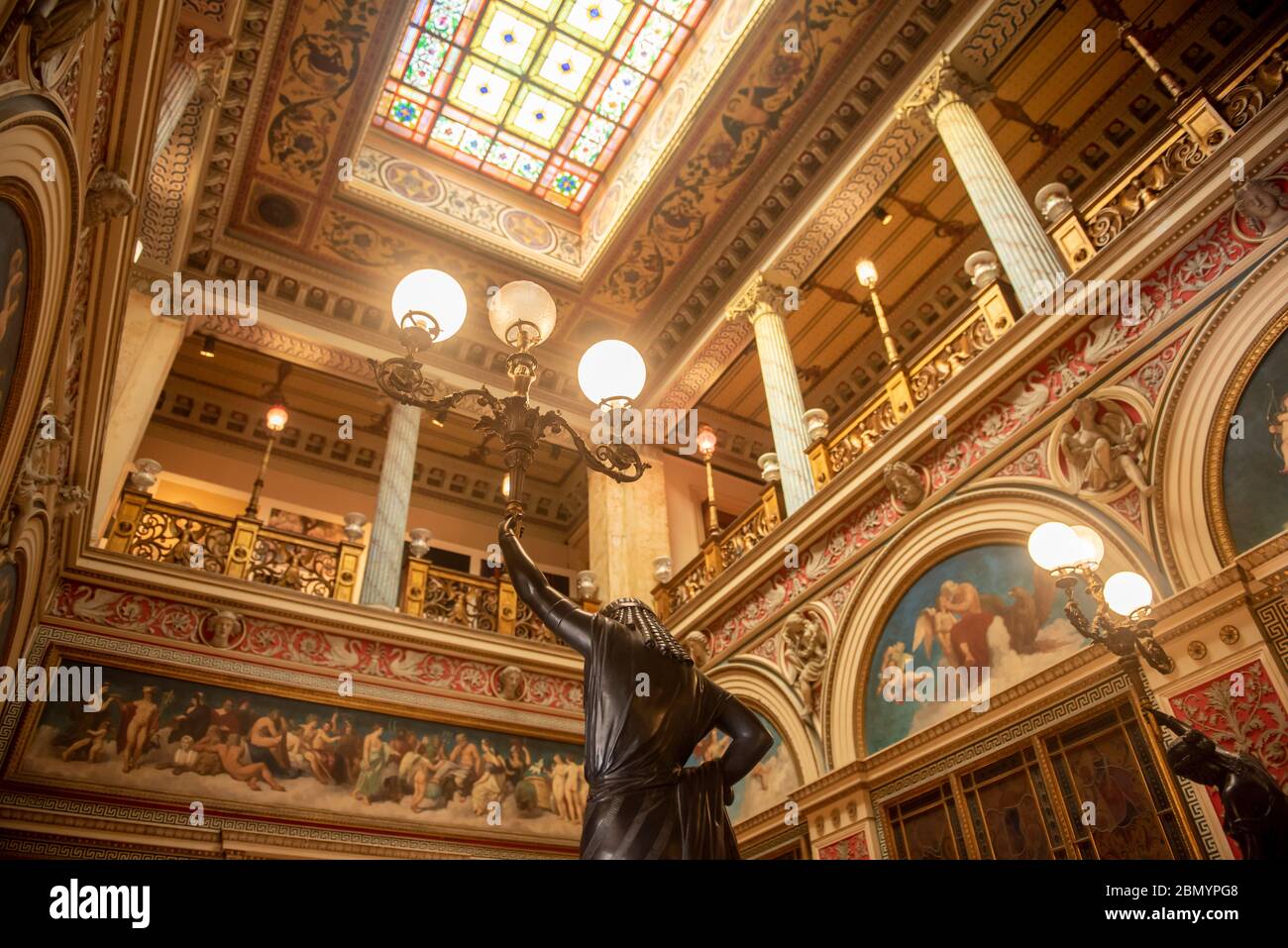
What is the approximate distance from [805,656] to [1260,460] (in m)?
3.73

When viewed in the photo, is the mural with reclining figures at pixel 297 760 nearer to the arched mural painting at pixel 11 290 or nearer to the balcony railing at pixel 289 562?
the balcony railing at pixel 289 562

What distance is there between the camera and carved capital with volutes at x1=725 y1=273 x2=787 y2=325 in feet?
32.2

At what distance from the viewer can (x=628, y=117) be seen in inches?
400

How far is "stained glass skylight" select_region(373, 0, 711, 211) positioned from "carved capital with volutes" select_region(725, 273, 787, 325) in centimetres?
247

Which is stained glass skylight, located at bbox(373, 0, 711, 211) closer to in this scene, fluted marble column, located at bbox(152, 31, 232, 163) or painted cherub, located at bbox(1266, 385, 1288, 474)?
fluted marble column, located at bbox(152, 31, 232, 163)

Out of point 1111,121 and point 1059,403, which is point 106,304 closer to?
point 1059,403

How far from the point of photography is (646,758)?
6.84 feet

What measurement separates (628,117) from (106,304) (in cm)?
691

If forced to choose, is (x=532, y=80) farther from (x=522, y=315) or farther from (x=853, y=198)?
(x=522, y=315)

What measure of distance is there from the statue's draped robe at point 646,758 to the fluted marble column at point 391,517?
22.4 feet

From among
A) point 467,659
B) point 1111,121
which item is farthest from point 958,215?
point 467,659

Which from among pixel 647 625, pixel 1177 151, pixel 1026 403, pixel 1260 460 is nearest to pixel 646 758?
pixel 647 625

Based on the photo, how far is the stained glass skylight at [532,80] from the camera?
363 inches

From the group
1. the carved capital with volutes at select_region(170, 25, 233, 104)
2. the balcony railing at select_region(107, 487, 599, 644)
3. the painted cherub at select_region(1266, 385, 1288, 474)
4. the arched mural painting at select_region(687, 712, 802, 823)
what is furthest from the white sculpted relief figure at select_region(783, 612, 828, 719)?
the carved capital with volutes at select_region(170, 25, 233, 104)
